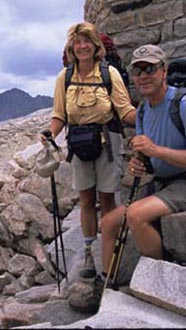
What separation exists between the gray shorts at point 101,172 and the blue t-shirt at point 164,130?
61 cm

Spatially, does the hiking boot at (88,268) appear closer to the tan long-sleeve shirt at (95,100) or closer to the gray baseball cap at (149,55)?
the tan long-sleeve shirt at (95,100)

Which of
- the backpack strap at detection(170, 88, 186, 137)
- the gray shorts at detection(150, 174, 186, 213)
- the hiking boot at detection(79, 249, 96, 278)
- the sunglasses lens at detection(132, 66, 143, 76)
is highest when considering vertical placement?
the sunglasses lens at detection(132, 66, 143, 76)

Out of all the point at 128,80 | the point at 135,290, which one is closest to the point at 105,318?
the point at 135,290

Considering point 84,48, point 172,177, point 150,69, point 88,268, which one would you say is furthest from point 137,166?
point 88,268

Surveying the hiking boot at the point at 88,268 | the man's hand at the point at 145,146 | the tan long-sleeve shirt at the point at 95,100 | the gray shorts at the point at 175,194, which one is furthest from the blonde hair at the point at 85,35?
the hiking boot at the point at 88,268

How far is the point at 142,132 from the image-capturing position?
16.0ft

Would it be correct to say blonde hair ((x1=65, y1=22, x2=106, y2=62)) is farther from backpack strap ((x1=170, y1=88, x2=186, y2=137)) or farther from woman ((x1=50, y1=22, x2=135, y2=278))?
backpack strap ((x1=170, y1=88, x2=186, y2=137))

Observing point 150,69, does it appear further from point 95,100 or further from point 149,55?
point 95,100

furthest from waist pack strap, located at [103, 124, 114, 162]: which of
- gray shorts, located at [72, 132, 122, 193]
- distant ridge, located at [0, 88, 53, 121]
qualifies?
distant ridge, located at [0, 88, 53, 121]

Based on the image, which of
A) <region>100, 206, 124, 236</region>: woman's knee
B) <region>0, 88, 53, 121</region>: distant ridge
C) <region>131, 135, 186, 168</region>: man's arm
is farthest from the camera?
<region>0, 88, 53, 121</region>: distant ridge

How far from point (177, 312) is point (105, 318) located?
58cm

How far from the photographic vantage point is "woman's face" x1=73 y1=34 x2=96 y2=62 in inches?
202

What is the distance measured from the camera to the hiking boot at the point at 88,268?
5469 millimetres

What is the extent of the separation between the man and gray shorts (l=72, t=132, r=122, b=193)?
1.76 ft
